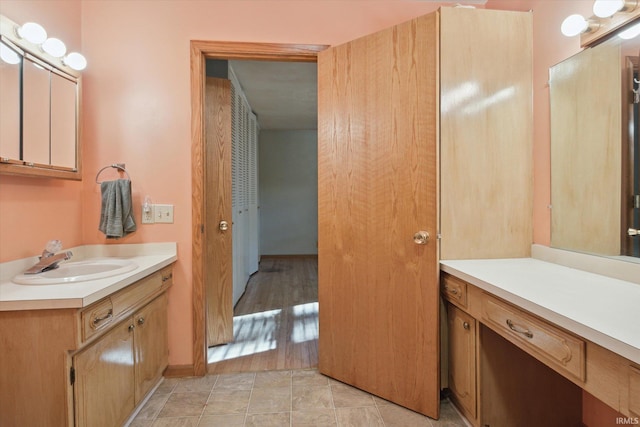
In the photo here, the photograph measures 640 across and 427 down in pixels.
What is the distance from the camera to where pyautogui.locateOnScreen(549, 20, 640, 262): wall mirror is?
123cm

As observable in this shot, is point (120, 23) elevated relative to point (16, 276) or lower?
elevated

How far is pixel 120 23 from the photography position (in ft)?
6.35

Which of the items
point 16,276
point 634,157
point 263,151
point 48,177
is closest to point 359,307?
point 634,157

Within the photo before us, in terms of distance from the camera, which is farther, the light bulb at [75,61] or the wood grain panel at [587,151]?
the light bulb at [75,61]

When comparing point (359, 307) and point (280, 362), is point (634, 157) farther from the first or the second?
point (280, 362)

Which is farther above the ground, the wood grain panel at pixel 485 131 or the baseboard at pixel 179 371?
the wood grain panel at pixel 485 131

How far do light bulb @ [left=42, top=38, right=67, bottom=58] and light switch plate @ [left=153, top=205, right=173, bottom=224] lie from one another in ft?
3.04

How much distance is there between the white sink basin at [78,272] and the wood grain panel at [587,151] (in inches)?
86.5

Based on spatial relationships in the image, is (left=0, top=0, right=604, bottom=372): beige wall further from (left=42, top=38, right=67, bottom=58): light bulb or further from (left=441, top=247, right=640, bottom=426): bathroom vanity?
(left=441, top=247, right=640, bottom=426): bathroom vanity

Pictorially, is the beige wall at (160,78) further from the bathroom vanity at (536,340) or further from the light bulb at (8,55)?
the bathroom vanity at (536,340)

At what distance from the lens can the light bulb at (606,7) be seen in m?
1.22

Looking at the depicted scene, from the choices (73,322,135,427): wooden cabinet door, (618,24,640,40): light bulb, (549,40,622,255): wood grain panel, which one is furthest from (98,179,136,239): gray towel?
(618,24,640,40): light bulb

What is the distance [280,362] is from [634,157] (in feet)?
7.33

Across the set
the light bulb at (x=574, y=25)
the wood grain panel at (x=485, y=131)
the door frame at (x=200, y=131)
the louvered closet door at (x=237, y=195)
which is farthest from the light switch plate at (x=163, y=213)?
the light bulb at (x=574, y=25)
